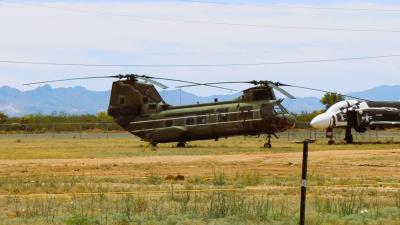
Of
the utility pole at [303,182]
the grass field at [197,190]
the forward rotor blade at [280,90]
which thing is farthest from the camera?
the forward rotor blade at [280,90]

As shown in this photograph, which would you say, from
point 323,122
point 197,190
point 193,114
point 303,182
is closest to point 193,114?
point 193,114

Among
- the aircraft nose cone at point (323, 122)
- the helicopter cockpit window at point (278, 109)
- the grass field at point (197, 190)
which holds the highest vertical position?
the helicopter cockpit window at point (278, 109)

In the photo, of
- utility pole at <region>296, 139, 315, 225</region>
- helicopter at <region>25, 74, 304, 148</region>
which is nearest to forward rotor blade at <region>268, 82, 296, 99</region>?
helicopter at <region>25, 74, 304, 148</region>

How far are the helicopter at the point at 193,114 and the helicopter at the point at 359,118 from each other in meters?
7.03

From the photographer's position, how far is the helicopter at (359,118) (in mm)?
55812

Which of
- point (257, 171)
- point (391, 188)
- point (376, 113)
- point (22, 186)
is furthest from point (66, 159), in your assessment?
point (376, 113)

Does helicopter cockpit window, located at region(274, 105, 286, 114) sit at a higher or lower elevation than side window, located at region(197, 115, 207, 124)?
higher

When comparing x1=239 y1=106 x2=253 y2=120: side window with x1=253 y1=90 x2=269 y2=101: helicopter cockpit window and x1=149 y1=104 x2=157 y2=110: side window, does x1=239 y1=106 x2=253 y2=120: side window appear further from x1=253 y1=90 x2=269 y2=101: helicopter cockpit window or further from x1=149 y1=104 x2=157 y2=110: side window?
x1=149 y1=104 x2=157 y2=110: side window

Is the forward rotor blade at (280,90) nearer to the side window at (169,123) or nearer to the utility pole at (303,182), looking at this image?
the side window at (169,123)

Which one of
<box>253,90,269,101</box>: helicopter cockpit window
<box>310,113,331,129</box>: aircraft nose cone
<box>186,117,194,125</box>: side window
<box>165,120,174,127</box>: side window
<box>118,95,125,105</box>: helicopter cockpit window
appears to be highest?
<box>253,90,269,101</box>: helicopter cockpit window

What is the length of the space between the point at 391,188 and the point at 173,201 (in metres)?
7.13

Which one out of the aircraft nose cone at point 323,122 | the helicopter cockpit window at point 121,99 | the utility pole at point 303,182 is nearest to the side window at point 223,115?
the helicopter cockpit window at point 121,99

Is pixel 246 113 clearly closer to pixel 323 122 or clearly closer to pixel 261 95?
pixel 261 95

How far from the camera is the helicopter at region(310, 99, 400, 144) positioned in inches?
2197
